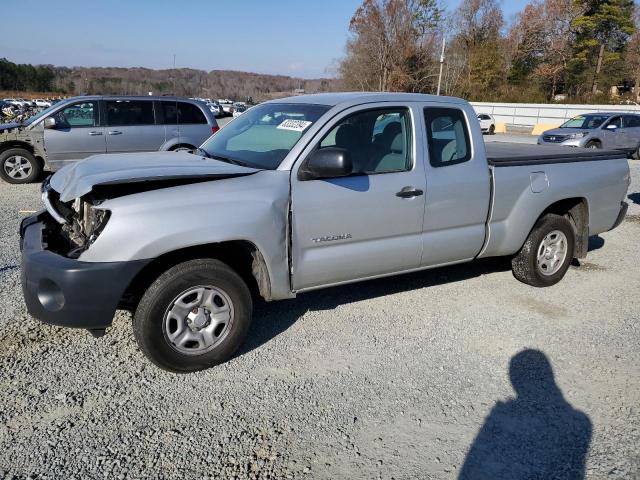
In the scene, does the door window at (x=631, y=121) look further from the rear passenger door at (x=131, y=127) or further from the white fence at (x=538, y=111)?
the white fence at (x=538, y=111)

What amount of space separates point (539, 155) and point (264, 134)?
279 centimetres

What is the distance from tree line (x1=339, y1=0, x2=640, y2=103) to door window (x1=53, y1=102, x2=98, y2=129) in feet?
156

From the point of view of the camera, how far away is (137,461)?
270 centimetres

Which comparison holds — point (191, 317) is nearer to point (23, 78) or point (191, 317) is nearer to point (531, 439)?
point (531, 439)

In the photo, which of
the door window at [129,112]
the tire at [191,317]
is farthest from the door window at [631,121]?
the tire at [191,317]

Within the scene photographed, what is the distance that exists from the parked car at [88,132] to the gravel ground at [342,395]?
5823 mm

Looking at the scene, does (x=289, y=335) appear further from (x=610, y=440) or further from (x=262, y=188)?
(x=610, y=440)

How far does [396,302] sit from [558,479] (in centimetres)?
236

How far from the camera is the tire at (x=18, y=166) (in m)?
10.1

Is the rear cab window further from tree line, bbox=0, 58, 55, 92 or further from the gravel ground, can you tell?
tree line, bbox=0, 58, 55, 92


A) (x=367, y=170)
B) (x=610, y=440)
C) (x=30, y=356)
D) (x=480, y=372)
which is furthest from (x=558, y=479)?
(x=30, y=356)

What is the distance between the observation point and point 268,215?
11.6 ft

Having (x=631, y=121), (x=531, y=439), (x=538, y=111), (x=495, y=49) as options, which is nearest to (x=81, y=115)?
(x=531, y=439)

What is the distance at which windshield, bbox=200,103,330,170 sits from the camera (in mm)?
3905
